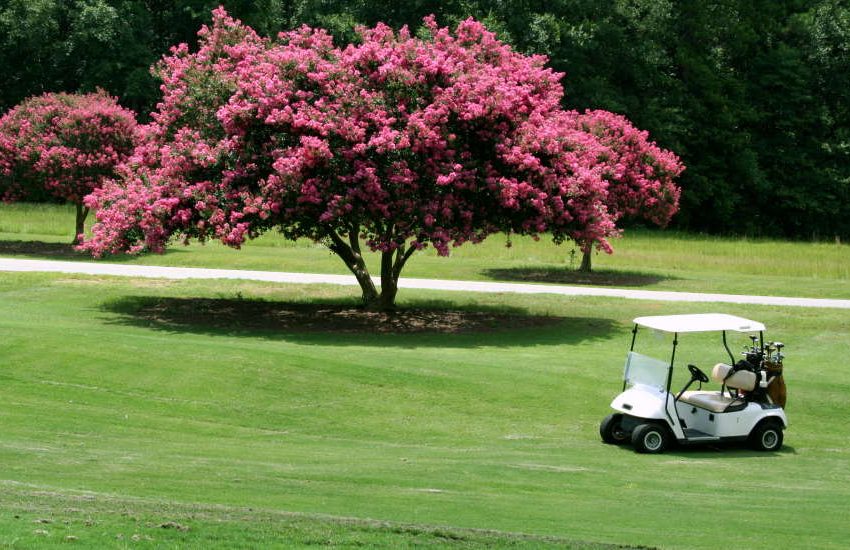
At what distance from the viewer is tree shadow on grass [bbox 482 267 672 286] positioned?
37531 mm

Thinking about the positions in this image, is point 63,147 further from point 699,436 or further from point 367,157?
point 699,436

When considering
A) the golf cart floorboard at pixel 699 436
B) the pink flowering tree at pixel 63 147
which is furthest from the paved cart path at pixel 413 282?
the golf cart floorboard at pixel 699 436

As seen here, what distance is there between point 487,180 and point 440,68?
9.72 ft

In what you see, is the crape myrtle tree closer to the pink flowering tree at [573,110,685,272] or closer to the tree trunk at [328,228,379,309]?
the tree trunk at [328,228,379,309]

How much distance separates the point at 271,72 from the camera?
27.9 m

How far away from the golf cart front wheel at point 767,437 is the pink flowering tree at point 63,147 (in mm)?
29075

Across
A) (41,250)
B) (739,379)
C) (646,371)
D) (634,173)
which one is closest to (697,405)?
(739,379)

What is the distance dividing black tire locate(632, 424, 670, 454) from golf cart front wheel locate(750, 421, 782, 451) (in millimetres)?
1367

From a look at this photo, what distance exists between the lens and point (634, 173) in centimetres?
3800

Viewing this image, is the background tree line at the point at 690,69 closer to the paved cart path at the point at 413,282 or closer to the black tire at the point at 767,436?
the paved cart path at the point at 413,282

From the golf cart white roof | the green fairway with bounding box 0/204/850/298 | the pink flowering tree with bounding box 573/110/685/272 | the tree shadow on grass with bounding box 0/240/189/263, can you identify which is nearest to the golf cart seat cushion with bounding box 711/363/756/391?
Answer: the golf cart white roof

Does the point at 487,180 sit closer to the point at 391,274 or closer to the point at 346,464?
the point at 391,274

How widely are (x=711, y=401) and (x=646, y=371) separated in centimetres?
100

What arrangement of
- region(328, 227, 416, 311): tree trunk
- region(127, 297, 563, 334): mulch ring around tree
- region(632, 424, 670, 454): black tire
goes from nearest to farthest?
1. region(632, 424, 670, 454): black tire
2. region(127, 297, 563, 334): mulch ring around tree
3. region(328, 227, 416, 311): tree trunk
